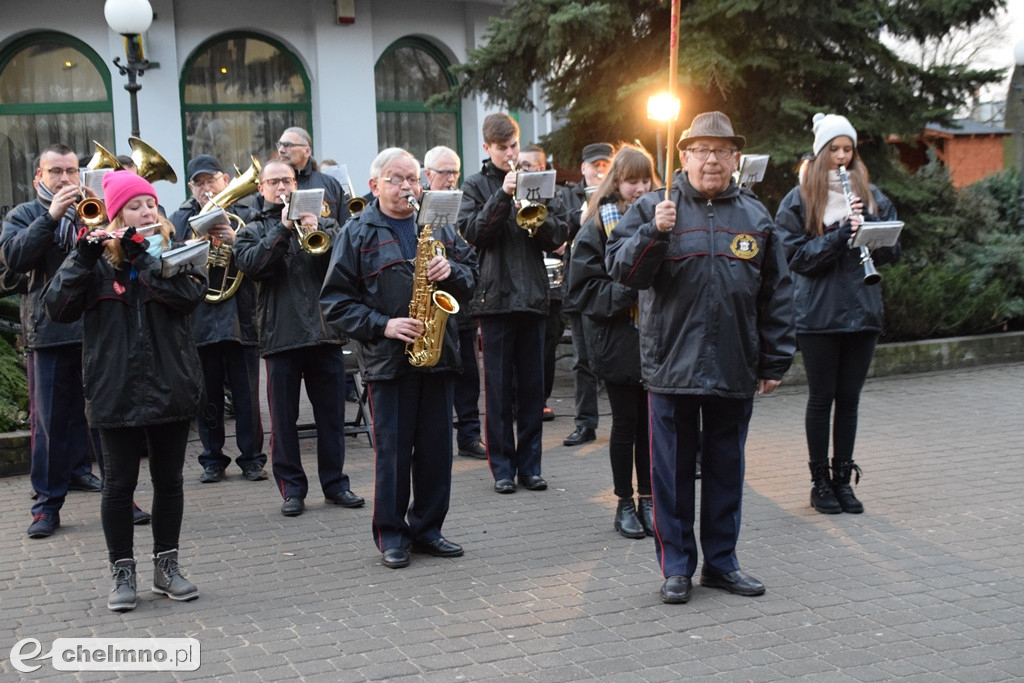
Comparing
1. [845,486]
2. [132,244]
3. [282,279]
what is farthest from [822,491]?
[132,244]

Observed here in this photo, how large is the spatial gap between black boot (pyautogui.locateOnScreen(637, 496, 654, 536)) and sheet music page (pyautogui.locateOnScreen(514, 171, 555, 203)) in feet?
6.79

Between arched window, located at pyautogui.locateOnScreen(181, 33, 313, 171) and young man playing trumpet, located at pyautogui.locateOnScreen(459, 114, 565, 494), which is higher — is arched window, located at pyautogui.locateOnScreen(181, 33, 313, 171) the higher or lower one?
the higher one

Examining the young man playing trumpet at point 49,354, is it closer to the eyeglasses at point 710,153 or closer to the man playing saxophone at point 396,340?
the man playing saxophone at point 396,340

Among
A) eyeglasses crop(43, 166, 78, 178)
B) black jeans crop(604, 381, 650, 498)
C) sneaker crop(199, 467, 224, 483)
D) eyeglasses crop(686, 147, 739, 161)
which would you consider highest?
eyeglasses crop(686, 147, 739, 161)

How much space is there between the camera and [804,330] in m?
6.88

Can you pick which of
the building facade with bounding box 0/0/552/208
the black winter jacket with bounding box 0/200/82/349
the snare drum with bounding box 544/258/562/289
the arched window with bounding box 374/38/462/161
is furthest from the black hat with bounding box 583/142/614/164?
the arched window with bounding box 374/38/462/161

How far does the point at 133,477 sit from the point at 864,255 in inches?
165

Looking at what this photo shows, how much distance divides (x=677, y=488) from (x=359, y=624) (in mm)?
1604

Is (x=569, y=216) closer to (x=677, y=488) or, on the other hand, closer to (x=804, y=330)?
(x=804, y=330)

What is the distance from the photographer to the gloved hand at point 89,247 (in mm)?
5262

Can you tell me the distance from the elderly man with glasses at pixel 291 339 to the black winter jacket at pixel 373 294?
3.51 feet

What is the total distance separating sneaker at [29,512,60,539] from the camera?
273 inches

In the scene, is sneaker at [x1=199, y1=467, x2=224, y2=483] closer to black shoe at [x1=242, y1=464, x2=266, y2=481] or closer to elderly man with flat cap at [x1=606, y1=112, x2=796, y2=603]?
black shoe at [x1=242, y1=464, x2=266, y2=481]

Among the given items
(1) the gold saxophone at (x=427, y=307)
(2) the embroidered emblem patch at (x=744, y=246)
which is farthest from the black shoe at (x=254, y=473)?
(2) the embroidered emblem patch at (x=744, y=246)
